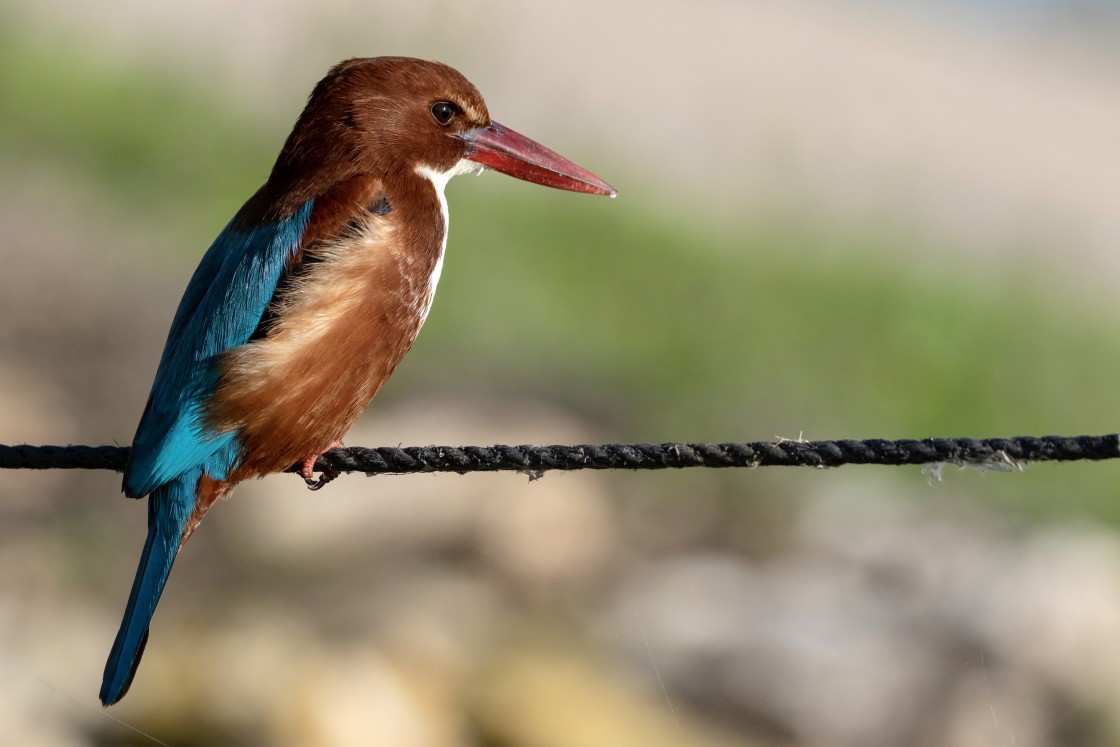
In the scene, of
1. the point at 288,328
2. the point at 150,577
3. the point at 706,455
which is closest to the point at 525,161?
the point at 288,328

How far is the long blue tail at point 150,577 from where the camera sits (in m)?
2.41

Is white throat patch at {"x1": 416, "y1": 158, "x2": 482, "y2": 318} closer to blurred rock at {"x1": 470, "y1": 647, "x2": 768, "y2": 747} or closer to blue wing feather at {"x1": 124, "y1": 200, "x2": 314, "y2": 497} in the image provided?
blue wing feather at {"x1": 124, "y1": 200, "x2": 314, "y2": 497}

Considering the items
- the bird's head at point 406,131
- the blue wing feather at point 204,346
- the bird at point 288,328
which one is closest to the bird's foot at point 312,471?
the bird at point 288,328

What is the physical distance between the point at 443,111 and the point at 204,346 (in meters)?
0.78

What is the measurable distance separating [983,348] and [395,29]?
3.31 meters

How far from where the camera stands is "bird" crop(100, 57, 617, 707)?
2502 mm

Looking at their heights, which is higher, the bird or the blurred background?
the bird

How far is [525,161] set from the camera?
3053 mm

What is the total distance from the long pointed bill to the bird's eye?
56 mm

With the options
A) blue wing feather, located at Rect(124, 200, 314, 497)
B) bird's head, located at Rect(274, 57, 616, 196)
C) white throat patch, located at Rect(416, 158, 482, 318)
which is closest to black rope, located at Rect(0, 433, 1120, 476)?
blue wing feather, located at Rect(124, 200, 314, 497)

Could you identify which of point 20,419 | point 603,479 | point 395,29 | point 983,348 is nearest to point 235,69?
point 395,29

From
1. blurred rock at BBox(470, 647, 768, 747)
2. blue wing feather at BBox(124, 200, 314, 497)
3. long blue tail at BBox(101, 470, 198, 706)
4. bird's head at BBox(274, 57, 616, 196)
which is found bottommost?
blurred rock at BBox(470, 647, 768, 747)

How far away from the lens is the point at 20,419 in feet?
16.3

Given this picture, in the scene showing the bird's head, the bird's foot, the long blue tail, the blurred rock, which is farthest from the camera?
the blurred rock
